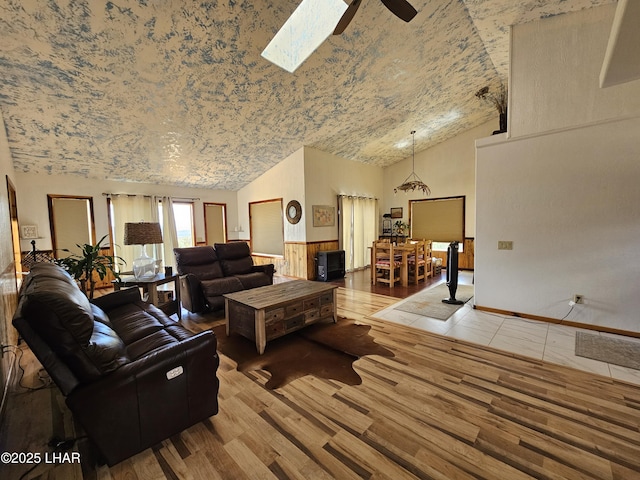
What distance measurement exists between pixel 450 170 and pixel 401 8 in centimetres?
572

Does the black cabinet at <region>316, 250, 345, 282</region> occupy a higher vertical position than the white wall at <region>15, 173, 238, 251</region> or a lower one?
lower

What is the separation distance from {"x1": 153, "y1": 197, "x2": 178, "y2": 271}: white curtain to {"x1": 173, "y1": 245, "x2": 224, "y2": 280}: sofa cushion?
231cm

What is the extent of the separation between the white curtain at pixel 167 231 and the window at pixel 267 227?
189 cm

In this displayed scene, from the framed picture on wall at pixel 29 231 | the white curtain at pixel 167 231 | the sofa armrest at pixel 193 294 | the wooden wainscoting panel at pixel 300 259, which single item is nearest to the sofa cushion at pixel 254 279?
the sofa armrest at pixel 193 294

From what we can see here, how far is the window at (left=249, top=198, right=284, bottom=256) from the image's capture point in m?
6.70

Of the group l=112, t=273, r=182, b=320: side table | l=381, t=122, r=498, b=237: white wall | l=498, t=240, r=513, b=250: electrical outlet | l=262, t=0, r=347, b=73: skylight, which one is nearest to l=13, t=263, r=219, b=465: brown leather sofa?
l=112, t=273, r=182, b=320: side table

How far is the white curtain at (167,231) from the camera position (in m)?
6.04

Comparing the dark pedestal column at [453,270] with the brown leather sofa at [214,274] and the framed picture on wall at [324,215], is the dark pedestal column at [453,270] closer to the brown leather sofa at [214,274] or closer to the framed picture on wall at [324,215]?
the brown leather sofa at [214,274]

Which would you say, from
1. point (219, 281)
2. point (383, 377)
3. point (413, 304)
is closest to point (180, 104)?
point (219, 281)

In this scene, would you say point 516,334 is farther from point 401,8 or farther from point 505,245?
point 401,8

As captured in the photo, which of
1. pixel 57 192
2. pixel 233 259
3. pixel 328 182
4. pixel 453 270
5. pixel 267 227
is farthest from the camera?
pixel 267 227

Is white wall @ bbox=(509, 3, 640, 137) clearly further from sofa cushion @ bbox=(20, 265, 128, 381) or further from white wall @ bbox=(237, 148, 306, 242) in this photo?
sofa cushion @ bbox=(20, 265, 128, 381)

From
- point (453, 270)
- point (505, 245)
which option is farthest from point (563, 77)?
point (453, 270)

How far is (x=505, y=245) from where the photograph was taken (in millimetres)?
3615
